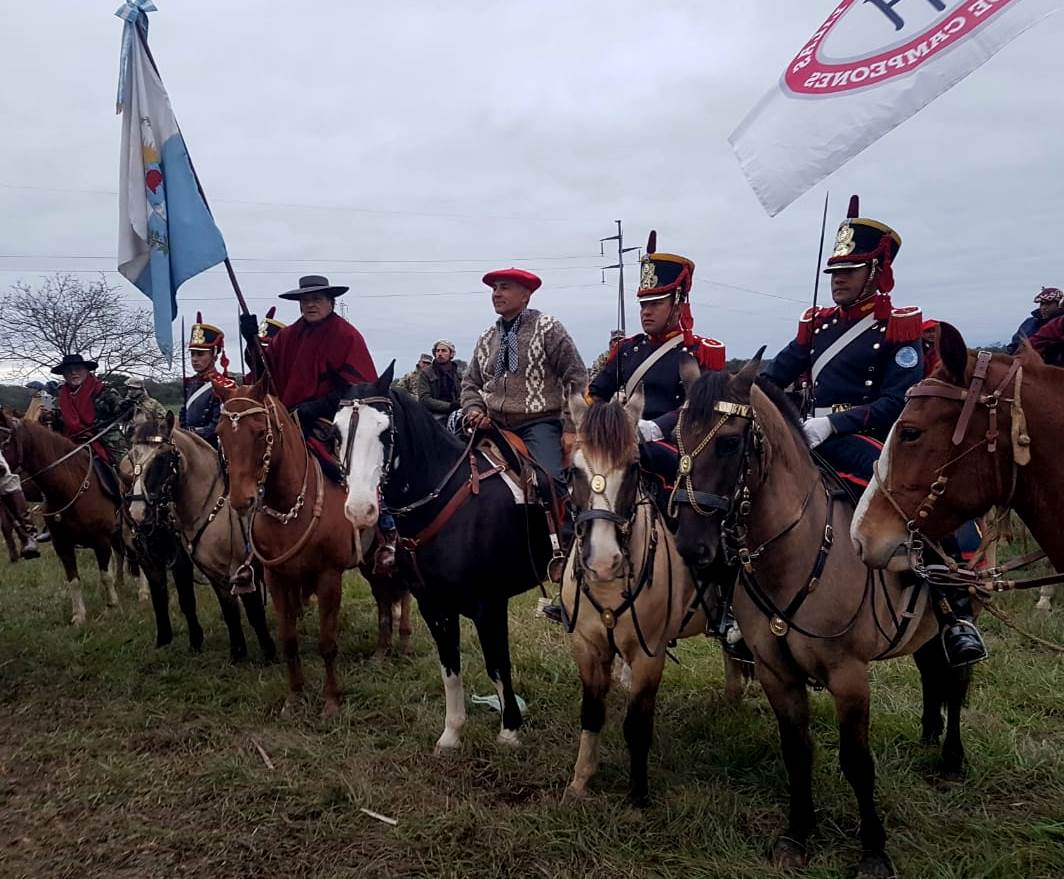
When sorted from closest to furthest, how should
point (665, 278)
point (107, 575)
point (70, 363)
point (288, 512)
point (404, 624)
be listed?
point (665, 278), point (288, 512), point (404, 624), point (107, 575), point (70, 363)

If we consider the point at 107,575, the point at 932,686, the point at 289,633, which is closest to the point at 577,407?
the point at 932,686

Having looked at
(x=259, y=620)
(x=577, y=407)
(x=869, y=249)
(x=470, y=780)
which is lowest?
(x=470, y=780)

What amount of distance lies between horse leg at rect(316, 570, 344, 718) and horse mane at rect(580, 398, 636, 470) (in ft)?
9.69

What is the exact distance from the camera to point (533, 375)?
524cm

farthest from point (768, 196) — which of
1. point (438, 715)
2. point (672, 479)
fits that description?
point (438, 715)

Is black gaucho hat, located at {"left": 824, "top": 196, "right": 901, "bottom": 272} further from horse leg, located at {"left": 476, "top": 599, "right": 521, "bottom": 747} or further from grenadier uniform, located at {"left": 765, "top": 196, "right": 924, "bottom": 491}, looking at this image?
horse leg, located at {"left": 476, "top": 599, "right": 521, "bottom": 747}

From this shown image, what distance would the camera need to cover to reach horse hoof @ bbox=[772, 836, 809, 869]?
3287 mm

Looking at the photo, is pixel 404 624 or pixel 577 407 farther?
pixel 404 624

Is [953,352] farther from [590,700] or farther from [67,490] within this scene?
[67,490]

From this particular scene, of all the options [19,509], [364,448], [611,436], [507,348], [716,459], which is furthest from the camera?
[19,509]

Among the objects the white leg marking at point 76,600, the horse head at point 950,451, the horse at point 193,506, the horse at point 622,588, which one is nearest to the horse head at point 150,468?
the horse at point 193,506

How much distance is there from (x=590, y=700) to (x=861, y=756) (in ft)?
4.53

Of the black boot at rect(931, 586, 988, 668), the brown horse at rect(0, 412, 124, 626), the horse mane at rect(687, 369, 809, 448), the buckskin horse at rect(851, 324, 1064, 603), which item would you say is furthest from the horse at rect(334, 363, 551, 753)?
the brown horse at rect(0, 412, 124, 626)

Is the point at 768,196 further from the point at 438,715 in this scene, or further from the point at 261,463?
the point at 438,715
